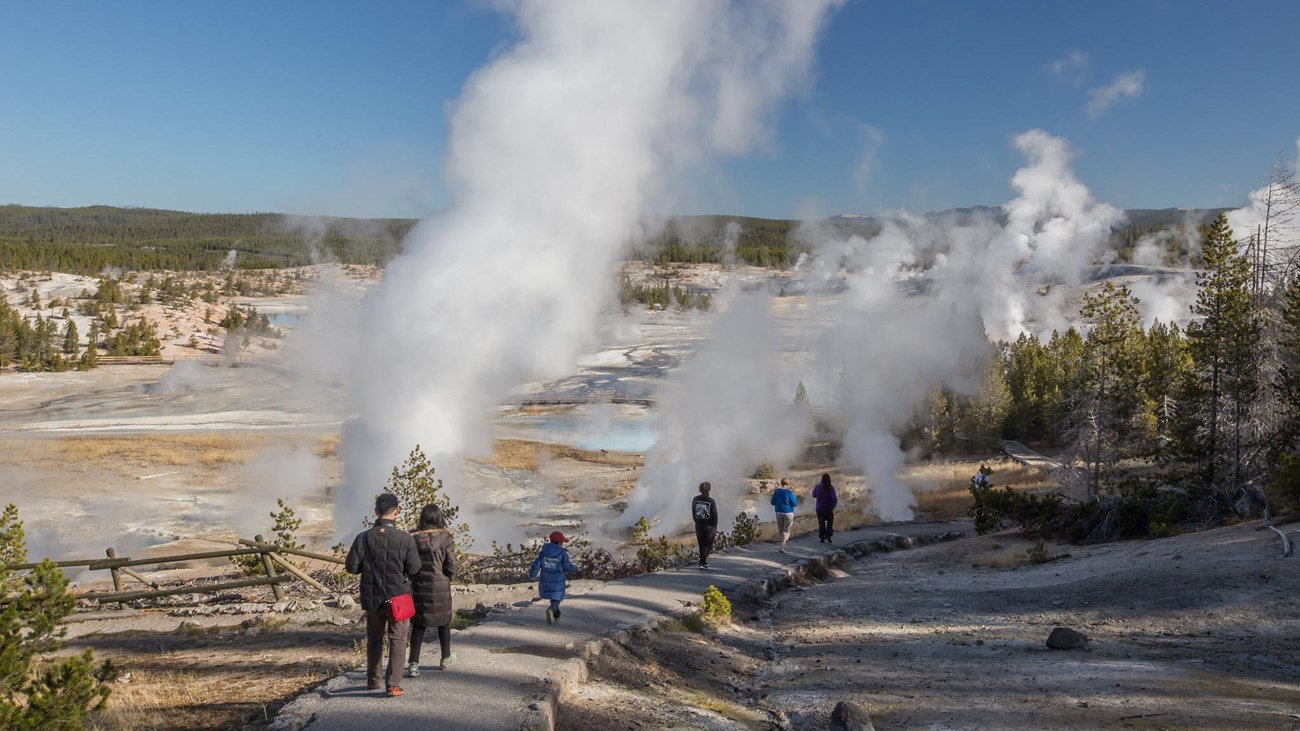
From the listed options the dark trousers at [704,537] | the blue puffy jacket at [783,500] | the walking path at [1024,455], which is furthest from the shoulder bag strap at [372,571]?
the walking path at [1024,455]

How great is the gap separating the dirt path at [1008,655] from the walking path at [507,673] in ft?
1.24

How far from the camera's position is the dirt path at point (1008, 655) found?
7641 mm

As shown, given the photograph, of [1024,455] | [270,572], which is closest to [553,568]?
[270,572]

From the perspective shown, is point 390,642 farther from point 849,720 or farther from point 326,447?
point 326,447

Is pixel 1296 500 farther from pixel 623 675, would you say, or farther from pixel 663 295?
pixel 663 295

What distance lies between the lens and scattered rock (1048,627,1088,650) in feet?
33.2

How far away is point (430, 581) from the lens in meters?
6.95

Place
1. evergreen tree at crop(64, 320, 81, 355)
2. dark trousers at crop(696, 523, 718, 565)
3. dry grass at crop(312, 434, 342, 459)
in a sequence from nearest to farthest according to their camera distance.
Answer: dark trousers at crop(696, 523, 718, 565), dry grass at crop(312, 434, 342, 459), evergreen tree at crop(64, 320, 81, 355)

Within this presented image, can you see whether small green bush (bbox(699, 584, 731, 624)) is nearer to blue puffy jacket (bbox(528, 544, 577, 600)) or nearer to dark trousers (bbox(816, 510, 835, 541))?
blue puffy jacket (bbox(528, 544, 577, 600))

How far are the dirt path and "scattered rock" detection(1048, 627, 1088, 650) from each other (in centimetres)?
12

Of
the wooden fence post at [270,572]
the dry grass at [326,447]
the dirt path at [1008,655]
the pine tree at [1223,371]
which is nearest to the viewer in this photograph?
the dirt path at [1008,655]

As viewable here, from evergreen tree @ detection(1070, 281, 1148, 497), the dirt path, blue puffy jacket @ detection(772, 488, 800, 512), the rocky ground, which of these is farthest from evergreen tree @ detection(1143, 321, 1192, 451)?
the rocky ground

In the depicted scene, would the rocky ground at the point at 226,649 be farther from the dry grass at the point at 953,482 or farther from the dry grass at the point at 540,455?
the dry grass at the point at 540,455

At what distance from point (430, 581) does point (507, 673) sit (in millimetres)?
1177
